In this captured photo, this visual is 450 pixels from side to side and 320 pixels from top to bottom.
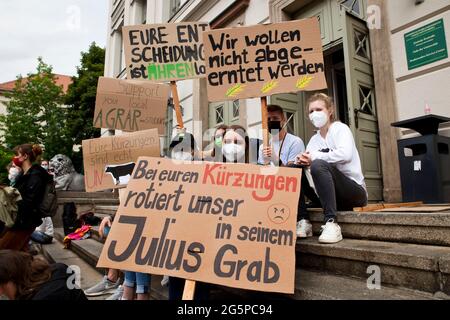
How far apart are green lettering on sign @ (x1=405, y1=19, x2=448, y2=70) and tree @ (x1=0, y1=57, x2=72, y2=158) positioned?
17.2 meters

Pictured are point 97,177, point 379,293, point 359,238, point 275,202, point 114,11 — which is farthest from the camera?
point 114,11

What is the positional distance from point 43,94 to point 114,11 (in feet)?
27.9

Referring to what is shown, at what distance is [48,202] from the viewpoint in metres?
3.60

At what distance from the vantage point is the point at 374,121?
436cm

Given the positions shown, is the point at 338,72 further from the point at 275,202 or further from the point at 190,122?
the point at 275,202

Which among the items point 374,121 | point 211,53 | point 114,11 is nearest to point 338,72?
point 374,121

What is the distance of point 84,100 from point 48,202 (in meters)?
14.9

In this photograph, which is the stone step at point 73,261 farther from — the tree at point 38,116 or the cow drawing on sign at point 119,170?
the tree at point 38,116

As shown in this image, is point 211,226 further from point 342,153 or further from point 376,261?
point 342,153

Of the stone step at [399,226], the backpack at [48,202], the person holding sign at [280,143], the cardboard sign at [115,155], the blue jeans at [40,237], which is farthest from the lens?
the blue jeans at [40,237]

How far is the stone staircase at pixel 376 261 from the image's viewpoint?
5.65 ft

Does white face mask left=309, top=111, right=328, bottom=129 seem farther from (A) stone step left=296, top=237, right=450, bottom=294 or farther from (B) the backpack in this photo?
(B) the backpack

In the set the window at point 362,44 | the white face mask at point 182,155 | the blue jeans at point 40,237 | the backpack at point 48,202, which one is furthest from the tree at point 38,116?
the window at point 362,44

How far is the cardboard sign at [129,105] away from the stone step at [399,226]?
90.7 inches
